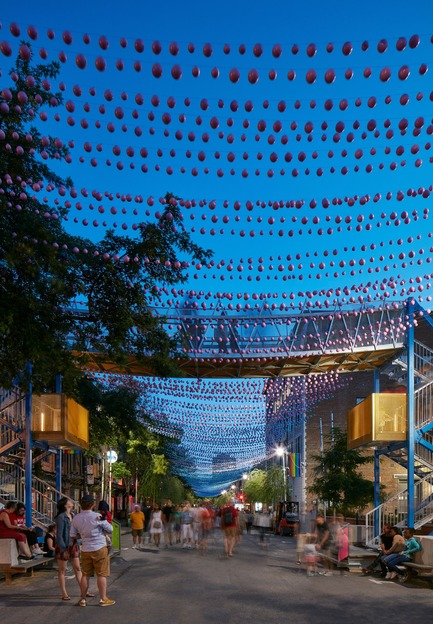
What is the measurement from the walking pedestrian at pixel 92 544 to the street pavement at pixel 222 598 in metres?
0.38

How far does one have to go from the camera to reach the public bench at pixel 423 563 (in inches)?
645

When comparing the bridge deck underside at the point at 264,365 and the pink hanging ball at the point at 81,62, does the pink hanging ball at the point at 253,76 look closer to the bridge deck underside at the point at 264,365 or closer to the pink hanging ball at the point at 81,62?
the pink hanging ball at the point at 81,62

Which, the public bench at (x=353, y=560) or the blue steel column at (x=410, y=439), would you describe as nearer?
the public bench at (x=353, y=560)

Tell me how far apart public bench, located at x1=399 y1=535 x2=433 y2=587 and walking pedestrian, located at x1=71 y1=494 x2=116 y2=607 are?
731 cm

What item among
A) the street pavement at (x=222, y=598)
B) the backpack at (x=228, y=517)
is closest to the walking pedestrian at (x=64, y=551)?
the street pavement at (x=222, y=598)

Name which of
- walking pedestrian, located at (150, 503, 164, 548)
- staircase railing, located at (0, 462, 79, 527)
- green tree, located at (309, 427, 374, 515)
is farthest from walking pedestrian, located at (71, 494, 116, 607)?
green tree, located at (309, 427, 374, 515)

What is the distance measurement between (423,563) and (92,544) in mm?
8910

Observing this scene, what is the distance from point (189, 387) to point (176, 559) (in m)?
10.7

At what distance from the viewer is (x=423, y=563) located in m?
17.6

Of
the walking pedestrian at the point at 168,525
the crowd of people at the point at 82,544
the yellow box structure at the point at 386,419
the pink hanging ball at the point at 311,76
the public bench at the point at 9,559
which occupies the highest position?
the pink hanging ball at the point at 311,76

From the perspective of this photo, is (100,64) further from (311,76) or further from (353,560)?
(353,560)

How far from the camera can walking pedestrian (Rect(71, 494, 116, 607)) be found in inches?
→ 470

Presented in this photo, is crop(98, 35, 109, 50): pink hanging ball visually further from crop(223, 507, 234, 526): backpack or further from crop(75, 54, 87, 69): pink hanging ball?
crop(223, 507, 234, 526): backpack

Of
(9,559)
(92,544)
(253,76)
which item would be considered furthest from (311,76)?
(9,559)
